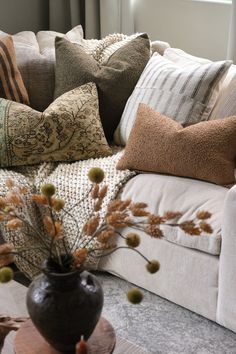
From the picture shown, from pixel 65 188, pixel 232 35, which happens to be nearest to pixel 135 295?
pixel 65 188

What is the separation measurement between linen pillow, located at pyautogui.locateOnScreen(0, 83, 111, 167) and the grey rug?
0.60m

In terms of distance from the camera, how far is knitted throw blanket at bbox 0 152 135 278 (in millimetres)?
2221

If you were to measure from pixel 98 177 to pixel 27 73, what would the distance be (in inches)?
64.4

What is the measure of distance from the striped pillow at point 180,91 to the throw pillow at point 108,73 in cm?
9

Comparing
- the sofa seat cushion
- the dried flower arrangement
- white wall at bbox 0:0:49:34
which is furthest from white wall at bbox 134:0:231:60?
the dried flower arrangement

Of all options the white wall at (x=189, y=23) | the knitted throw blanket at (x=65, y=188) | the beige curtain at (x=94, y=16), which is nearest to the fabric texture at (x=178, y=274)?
the knitted throw blanket at (x=65, y=188)

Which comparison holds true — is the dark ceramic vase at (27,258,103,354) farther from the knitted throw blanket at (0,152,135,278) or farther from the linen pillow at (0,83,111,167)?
the linen pillow at (0,83,111,167)

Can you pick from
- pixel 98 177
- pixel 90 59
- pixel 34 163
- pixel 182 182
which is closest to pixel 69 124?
pixel 34 163

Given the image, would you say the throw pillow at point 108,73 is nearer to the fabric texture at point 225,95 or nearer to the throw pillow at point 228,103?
the fabric texture at point 225,95

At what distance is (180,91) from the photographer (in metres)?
2.40

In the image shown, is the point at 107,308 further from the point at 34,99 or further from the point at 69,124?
the point at 34,99

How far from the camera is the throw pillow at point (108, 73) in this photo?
8.52 ft

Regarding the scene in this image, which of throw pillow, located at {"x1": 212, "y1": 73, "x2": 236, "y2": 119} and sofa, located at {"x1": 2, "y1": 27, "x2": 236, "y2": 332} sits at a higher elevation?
throw pillow, located at {"x1": 212, "y1": 73, "x2": 236, "y2": 119}

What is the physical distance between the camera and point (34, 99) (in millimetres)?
2678
